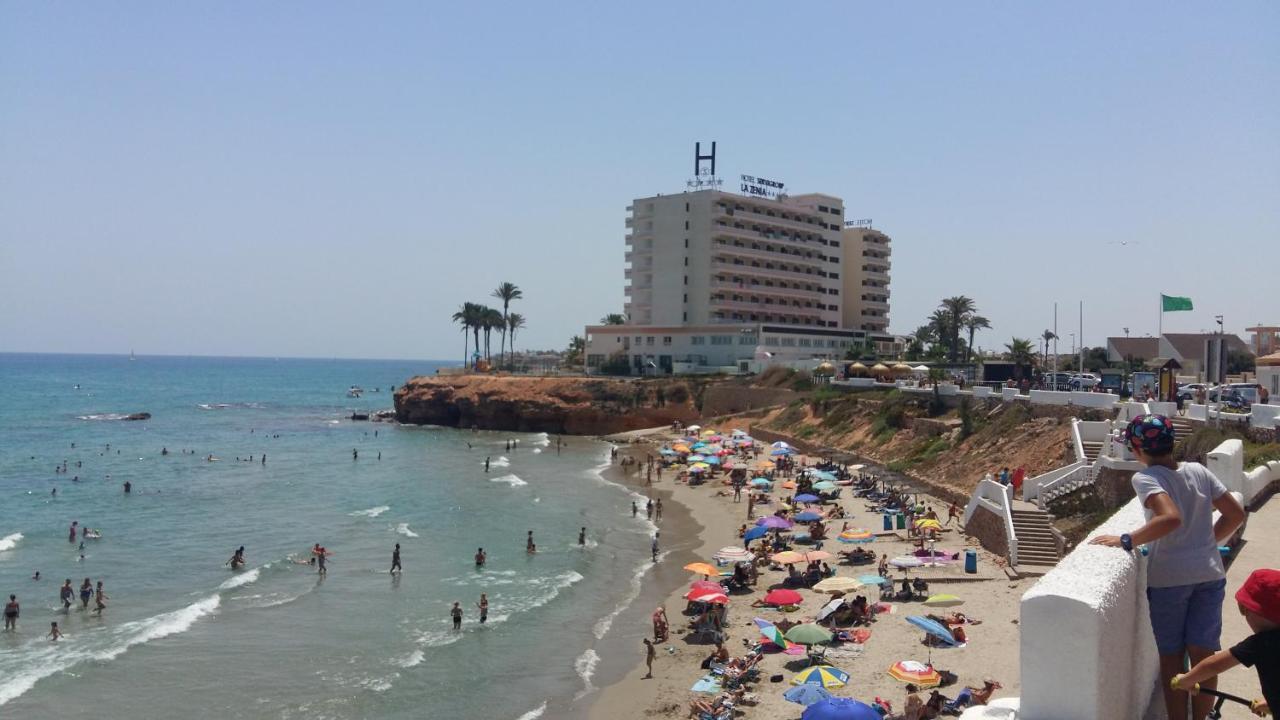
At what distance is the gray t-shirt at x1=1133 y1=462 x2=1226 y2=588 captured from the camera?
5.99 m

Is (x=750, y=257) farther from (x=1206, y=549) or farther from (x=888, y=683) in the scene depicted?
(x=1206, y=549)

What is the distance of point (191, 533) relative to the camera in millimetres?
39281

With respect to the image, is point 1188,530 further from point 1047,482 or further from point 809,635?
point 1047,482

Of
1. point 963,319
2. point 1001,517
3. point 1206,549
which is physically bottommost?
point 1001,517

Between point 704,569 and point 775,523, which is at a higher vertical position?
point 775,523

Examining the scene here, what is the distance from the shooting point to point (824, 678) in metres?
17.9

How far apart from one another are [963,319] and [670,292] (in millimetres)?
30115

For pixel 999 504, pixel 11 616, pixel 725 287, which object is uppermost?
pixel 725 287

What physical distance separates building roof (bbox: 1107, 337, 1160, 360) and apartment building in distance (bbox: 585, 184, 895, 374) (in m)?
21.6

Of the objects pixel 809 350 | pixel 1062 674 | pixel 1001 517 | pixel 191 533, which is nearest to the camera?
pixel 1062 674

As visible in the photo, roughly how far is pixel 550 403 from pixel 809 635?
66473mm

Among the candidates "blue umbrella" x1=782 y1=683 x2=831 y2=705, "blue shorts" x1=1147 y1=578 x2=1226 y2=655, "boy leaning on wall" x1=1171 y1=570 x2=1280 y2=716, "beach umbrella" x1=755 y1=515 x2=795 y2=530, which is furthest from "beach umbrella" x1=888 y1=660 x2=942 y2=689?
"beach umbrella" x1=755 y1=515 x2=795 y2=530

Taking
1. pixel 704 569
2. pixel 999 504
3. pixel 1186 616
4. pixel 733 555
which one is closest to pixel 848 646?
pixel 704 569

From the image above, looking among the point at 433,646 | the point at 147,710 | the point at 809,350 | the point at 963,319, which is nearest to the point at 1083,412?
the point at 433,646
